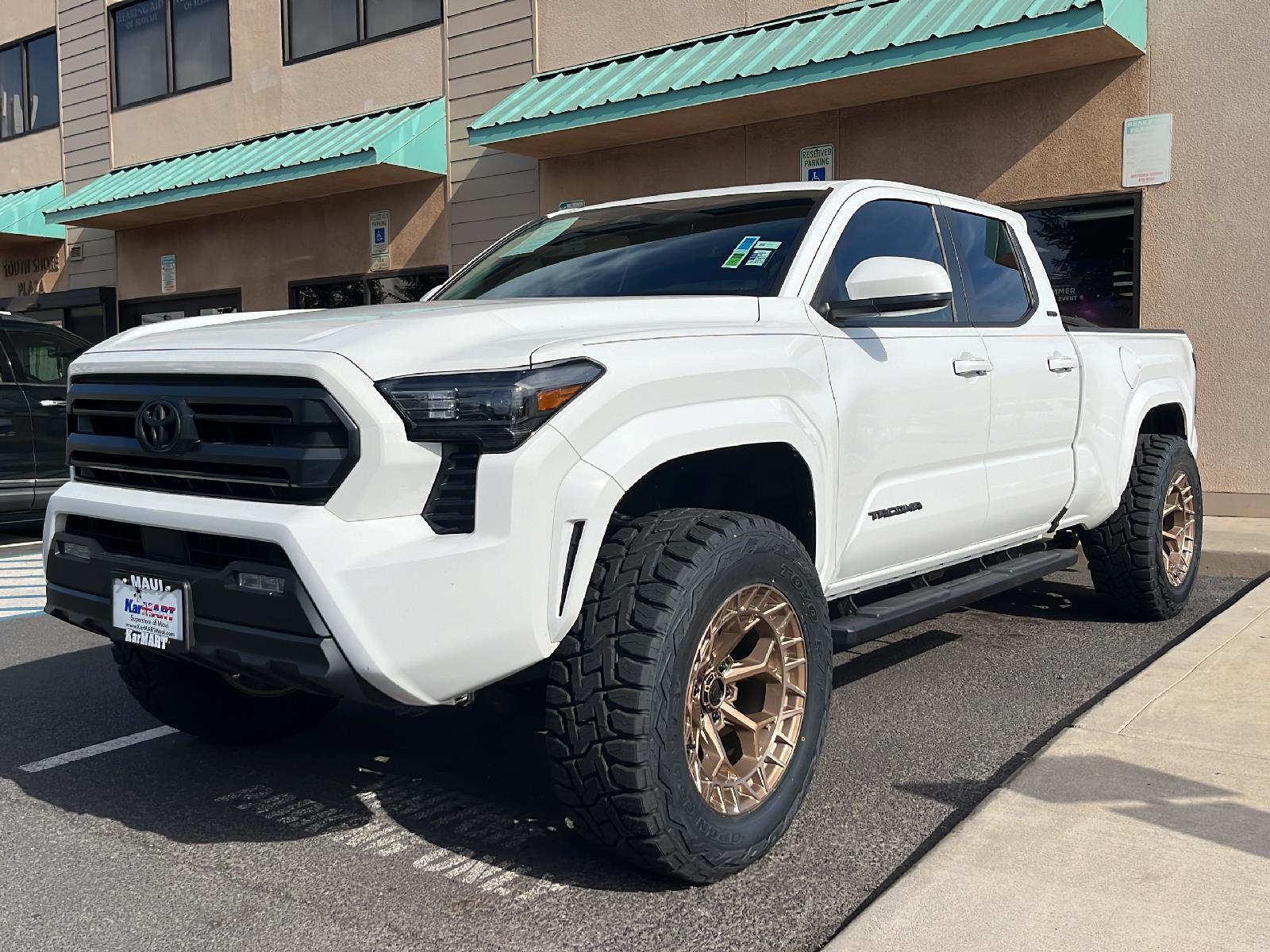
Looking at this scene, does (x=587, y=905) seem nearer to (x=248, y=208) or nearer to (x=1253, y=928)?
(x=1253, y=928)

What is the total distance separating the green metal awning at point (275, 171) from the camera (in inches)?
527

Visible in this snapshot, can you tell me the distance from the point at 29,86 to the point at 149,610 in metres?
19.8

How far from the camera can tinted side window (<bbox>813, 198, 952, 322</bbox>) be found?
13.2 feet

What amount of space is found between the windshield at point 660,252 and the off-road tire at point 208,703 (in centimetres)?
162

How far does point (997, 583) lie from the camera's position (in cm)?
460

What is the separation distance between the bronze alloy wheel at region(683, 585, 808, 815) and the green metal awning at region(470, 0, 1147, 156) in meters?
6.73

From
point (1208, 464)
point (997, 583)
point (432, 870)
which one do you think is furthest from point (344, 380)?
point (1208, 464)

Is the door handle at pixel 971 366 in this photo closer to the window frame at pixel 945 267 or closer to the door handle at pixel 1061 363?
the window frame at pixel 945 267

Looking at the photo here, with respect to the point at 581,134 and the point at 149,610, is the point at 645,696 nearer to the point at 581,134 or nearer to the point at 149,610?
the point at 149,610

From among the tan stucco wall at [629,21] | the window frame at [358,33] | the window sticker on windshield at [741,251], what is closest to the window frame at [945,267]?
the window sticker on windshield at [741,251]

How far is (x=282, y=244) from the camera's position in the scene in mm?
15867

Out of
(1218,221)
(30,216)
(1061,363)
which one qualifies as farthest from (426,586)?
(30,216)

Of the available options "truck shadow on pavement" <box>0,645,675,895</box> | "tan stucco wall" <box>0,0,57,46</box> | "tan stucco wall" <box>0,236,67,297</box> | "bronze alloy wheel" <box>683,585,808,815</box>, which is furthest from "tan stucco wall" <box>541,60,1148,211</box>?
"tan stucco wall" <box>0,0,57,46</box>

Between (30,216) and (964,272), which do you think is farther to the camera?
(30,216)
